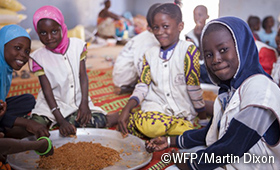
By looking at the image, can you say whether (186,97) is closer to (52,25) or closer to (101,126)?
(101,126)

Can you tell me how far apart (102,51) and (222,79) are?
4971 millimetres

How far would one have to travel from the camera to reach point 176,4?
2121 mm

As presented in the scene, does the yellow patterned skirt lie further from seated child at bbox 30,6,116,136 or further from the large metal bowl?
seated child at bbox 30,6,116,136

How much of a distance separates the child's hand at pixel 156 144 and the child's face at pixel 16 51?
100 cm

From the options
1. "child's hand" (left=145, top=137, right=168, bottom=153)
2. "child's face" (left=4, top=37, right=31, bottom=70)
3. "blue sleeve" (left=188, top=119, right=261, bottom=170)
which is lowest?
"child's hand" (left=145, top=137, right=168, bottom=153)

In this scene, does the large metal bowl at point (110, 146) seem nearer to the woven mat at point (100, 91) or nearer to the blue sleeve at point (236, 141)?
the blue sleeve at point (236, 141)

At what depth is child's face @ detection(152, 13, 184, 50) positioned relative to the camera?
2059 mm

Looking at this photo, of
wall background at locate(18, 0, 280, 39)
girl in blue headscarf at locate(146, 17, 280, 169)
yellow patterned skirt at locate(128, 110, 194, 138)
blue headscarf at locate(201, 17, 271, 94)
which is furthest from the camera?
wall background at locate(18, 0, 280, 39)

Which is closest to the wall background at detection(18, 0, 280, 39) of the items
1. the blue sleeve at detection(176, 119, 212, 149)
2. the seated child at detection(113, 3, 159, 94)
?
the seated child at detection(113, 3, 159, 94)

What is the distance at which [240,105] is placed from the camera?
126 centimetres

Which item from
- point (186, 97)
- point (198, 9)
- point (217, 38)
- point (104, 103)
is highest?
point (198, 9)

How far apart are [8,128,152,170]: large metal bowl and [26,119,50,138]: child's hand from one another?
0.17 ft

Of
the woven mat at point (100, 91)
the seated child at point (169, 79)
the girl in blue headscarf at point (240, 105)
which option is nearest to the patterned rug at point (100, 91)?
the woven mat at point (100, 91)

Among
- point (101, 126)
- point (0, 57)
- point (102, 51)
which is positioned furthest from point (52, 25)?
point (102, 51)
